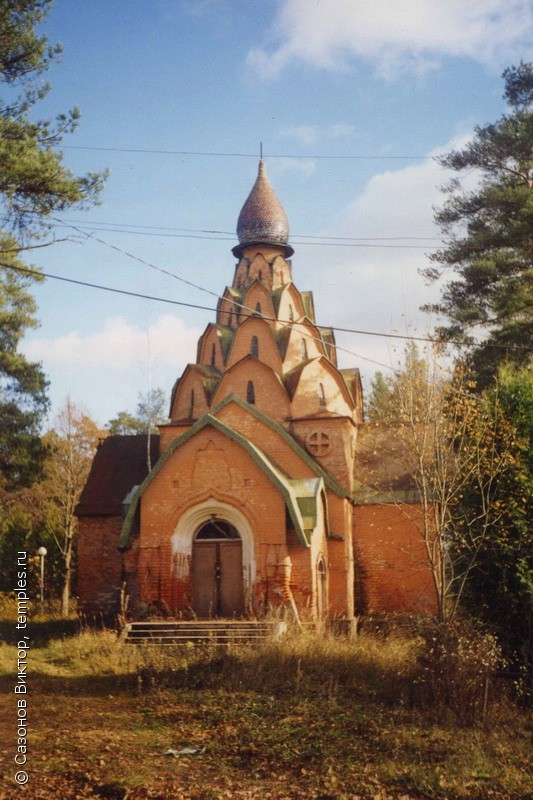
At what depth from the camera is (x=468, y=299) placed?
18.4 meters

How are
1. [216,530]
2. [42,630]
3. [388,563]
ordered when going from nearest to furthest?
[216,530], [42,630], [388,563]

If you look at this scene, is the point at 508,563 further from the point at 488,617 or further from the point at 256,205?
the point at 256,205

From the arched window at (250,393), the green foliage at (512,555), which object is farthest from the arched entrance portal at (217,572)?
the green foliage at (512,555)

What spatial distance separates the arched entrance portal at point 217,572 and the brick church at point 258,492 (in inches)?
1.1

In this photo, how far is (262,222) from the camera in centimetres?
2427

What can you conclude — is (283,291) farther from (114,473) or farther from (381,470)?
(114,473)

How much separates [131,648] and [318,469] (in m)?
6.98

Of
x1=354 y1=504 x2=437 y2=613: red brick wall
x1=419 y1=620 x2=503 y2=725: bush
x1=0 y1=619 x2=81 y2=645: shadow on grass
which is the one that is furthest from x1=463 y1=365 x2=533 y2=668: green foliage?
x1=0 y1=619 x2=81 y2=645: shadow on grass

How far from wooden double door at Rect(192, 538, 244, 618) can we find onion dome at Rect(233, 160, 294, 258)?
36.3ft

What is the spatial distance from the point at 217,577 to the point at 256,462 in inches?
105

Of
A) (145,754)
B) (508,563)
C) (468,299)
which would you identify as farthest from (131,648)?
(468,299)

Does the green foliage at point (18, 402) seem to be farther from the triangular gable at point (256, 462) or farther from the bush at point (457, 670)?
the bush at point (457, 670)

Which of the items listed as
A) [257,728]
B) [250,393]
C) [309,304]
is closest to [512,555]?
[257,728]

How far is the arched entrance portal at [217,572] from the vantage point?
16453mm
